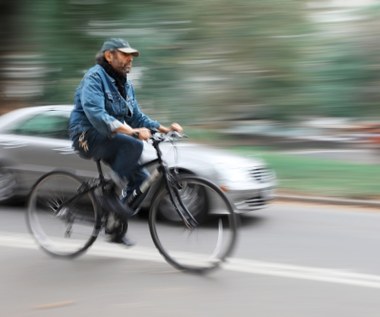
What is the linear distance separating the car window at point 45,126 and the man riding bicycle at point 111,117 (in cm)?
254

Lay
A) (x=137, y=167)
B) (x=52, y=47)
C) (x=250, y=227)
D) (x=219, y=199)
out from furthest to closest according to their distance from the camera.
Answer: (x=52, y=47) → (x=250, y=227) → (x=137, y=167) → (x=219, y=199)

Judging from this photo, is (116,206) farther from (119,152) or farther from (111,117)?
(111,117)

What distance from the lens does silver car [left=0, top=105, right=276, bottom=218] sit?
22.8 feet

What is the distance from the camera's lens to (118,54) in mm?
4844

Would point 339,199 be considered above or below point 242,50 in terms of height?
below

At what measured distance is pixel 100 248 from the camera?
5750 millimetres

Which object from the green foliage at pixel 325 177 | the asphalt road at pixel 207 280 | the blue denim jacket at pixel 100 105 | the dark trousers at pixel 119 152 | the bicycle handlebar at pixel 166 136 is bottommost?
the green foliage at pixel 325 177

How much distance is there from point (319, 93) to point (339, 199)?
7882 mm

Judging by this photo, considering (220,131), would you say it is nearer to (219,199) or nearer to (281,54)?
(281,54)

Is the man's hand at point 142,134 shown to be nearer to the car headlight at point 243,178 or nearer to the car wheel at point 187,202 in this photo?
the car wheel at point 187,202

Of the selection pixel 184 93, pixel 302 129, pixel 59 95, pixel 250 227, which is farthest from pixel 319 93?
pixel 250 227

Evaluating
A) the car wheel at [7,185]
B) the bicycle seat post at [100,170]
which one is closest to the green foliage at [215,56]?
the car wheel at [7,185]

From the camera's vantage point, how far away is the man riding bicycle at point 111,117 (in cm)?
472

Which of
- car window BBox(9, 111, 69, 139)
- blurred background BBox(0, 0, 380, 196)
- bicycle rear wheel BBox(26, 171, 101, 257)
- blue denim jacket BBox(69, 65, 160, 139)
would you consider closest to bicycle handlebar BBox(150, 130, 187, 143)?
blue denim jacket BBox(69, 65, 160, 139)
